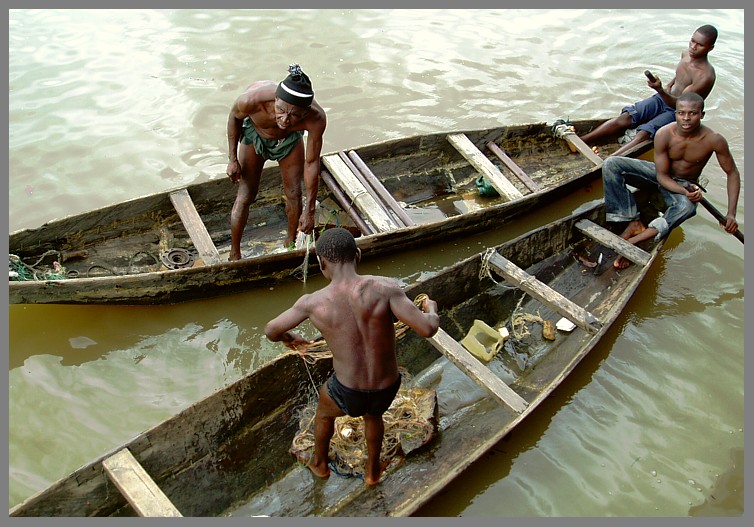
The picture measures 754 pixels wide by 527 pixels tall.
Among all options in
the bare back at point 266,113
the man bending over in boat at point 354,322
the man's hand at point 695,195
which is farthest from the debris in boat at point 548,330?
the bare back at point 266,113

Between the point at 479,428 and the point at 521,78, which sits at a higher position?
the point at 521,78

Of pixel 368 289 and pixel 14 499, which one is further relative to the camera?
pixel 14 499

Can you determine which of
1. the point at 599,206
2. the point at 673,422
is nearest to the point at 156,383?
the point at 673,422

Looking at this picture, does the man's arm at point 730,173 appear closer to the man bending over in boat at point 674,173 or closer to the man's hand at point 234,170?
the man bending over in boat at point 674,173

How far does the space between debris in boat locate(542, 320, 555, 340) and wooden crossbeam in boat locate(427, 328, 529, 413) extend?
1.10 m

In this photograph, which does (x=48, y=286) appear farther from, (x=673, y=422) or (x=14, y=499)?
(x=673, y=422)

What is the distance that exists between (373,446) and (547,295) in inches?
83.3

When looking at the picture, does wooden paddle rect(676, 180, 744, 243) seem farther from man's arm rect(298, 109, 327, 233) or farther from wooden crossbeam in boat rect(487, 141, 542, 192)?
man's arm rect(298, 109, 327, 233)

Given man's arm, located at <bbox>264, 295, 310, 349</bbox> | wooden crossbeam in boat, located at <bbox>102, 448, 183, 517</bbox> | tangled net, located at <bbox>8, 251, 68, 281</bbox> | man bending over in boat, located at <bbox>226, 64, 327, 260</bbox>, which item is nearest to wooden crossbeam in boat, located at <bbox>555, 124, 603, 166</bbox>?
Result: man bending over in boat, located at <bbox>226, 64, 327, 260</bbox>

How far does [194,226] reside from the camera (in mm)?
5668

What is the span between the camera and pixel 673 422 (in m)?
5.02

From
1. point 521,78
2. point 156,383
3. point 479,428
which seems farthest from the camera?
point 521,78

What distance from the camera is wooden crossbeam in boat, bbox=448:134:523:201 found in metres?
6.67

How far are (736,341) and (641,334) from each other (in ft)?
2.72
